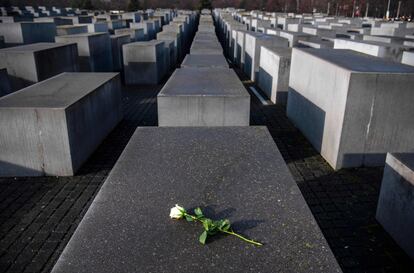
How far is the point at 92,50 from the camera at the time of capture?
585 inches

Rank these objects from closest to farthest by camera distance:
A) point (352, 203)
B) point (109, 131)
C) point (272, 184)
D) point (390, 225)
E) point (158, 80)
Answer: point (272, 184) → point (390, 225) → point (352, 203) → point (109, 131) → point (158, 80)

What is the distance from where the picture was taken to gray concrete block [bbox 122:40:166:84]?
48.8 ft

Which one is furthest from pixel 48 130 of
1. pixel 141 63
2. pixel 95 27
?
pixel 95 27

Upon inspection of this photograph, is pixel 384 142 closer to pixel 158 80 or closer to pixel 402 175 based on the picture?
pixel 402 175

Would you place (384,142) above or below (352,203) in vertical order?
above

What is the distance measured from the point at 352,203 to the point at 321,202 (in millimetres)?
494

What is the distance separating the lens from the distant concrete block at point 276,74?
37.9 ft

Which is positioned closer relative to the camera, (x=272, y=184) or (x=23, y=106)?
(x=272, y=184)

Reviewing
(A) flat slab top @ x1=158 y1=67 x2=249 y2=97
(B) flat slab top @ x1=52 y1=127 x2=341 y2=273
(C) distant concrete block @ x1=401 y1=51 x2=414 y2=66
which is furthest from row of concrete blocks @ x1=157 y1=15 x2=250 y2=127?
(C) distant concrete block @ x1=401 y1=51 x2=414 y2=66

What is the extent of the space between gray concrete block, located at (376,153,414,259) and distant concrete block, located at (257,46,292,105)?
702 centimetres

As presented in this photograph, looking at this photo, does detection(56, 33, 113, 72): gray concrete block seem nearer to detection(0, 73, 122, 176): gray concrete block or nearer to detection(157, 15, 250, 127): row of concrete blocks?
detection(0, 73, 122, 176): gray concrete block

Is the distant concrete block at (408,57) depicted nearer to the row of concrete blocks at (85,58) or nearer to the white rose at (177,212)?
the row of concrete blocks at (85,58)

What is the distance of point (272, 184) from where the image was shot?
10.8 ft

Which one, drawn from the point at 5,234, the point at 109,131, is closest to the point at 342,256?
the point at 5,234
